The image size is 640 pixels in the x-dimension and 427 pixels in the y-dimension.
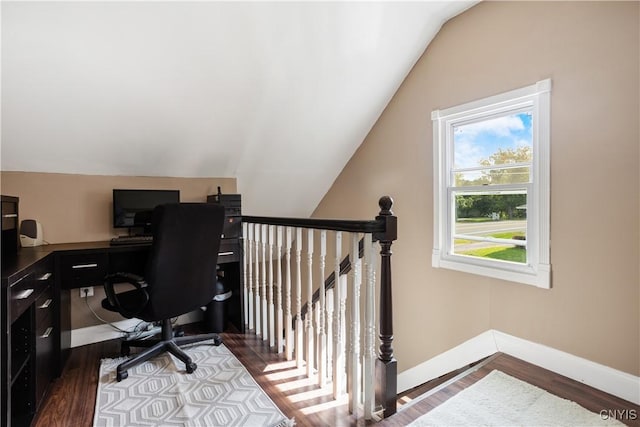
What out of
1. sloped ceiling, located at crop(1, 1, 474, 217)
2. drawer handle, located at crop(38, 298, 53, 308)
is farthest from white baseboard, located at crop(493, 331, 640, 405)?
A: drawer handle, located at crop(38, 298, 53, 308)

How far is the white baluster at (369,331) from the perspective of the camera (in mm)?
1662

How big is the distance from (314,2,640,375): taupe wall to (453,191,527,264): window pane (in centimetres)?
22

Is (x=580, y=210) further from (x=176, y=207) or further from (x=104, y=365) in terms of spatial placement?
(x=104, y=365)

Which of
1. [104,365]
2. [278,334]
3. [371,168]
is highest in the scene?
[371,168]

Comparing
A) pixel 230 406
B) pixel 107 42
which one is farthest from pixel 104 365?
pixel 107 42

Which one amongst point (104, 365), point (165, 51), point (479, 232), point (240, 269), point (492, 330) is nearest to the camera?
point (165, 51)

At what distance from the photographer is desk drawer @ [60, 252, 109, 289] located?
2.27 metres

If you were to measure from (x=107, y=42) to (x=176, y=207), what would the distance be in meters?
1.06

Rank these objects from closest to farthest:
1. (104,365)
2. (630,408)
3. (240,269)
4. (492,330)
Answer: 1. (630,408)
2. (104,365)
3. (492,330)
4. (240,269)

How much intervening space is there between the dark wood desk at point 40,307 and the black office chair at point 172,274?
308 millimetres

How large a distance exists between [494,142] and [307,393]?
2.20 metres

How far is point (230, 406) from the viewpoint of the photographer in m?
1.84

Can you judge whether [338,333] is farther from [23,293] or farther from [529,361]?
[23,293]

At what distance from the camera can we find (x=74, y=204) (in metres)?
2.78
